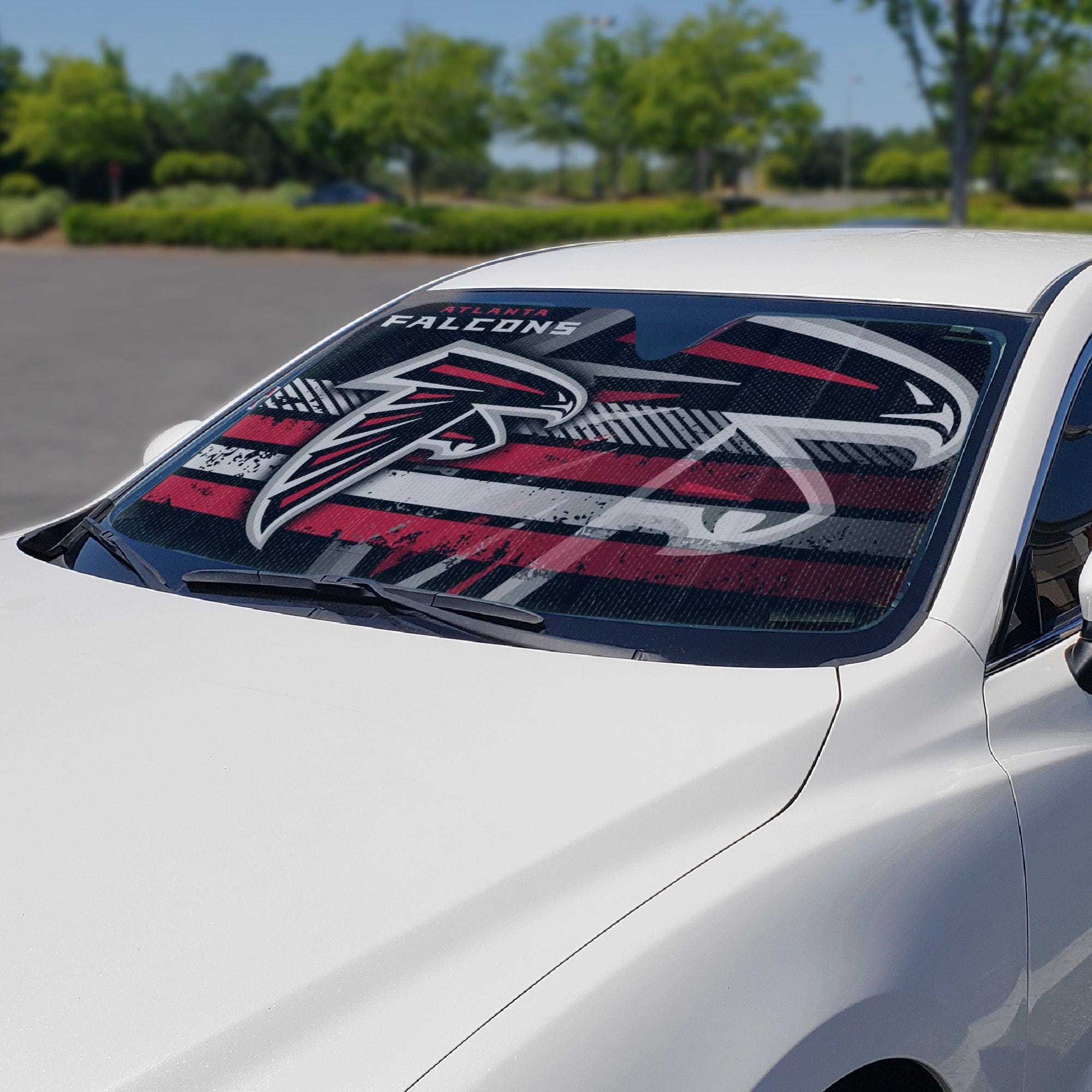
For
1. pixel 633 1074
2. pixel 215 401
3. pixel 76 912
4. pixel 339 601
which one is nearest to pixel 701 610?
pixel 339 601

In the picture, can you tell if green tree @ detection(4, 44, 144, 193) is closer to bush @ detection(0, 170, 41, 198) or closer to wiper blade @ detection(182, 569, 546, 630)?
bush @ detection(0, 170, 41, 198)

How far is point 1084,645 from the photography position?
2.05 metres

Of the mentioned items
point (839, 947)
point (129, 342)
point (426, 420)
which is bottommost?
point (129, 342)

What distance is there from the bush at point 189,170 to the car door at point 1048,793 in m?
63.0

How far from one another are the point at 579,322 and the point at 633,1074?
1.72 metres

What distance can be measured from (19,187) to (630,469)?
57.8 m

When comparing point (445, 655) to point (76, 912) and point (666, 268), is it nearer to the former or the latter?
point (76, 912)

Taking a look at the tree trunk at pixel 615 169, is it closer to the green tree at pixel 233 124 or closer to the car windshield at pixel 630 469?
the green tree at pixel 233 124

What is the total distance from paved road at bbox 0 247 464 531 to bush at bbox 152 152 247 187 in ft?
99.0

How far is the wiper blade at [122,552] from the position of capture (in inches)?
93.8

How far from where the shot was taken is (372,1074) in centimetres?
128

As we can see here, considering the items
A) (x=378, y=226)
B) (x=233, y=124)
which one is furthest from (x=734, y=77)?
(x=233, y=124)

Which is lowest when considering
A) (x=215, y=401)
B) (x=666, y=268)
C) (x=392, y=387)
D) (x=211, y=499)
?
→ (x=215, y=401)

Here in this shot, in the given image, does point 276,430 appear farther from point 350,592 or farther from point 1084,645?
point 1084,645
